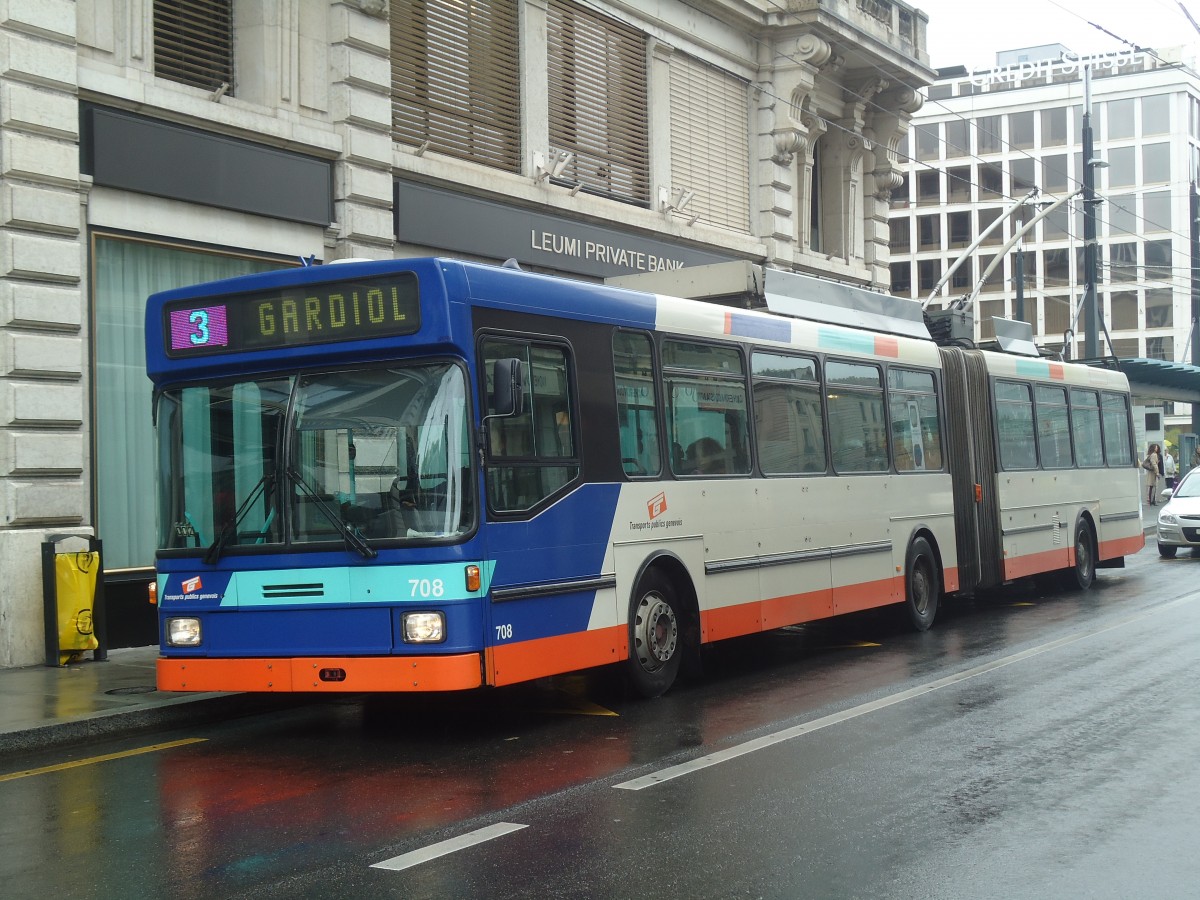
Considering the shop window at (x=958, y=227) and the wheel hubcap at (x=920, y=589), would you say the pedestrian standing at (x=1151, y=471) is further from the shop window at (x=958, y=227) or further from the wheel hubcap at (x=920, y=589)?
Result: the shop window at (x=958, y=227)

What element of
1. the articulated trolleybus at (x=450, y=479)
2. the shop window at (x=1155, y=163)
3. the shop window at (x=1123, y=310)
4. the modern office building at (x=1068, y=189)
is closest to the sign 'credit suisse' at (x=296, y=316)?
the articulated trolleybus at (x=450, y=479)

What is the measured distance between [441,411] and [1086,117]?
1077 inches

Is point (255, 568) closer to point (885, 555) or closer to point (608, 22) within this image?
point (885, 555)

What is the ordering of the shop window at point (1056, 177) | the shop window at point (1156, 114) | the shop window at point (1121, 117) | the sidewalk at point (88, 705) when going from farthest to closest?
1. the shop window at point (1056, 177)
2. the shop window at point (1121, 117)
3. the shop window at point (1156, 114)
4. the sidewalk at point (88, 705)

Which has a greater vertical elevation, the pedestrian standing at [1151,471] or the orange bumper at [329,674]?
the pedestrian standing at [1151,471]

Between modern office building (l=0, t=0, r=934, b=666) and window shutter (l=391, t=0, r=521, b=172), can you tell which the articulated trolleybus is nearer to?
modern office building (l=0, t=0, r=934, b=666)

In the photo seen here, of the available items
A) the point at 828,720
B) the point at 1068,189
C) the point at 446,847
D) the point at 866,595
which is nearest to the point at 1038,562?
the point at 866,595

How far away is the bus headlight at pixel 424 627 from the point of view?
26.8 feet

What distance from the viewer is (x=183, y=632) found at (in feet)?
29.3

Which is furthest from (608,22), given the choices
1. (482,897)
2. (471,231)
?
(482,897)

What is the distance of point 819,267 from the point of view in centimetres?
2675

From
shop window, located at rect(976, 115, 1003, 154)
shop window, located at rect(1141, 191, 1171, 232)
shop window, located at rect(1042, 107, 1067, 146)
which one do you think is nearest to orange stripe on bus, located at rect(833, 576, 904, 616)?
shop window, located at rect(1141, 191, 1171, 232)

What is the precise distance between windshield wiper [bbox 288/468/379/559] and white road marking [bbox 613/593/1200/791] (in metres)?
2.09

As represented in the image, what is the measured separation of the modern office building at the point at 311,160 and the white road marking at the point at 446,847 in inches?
292
